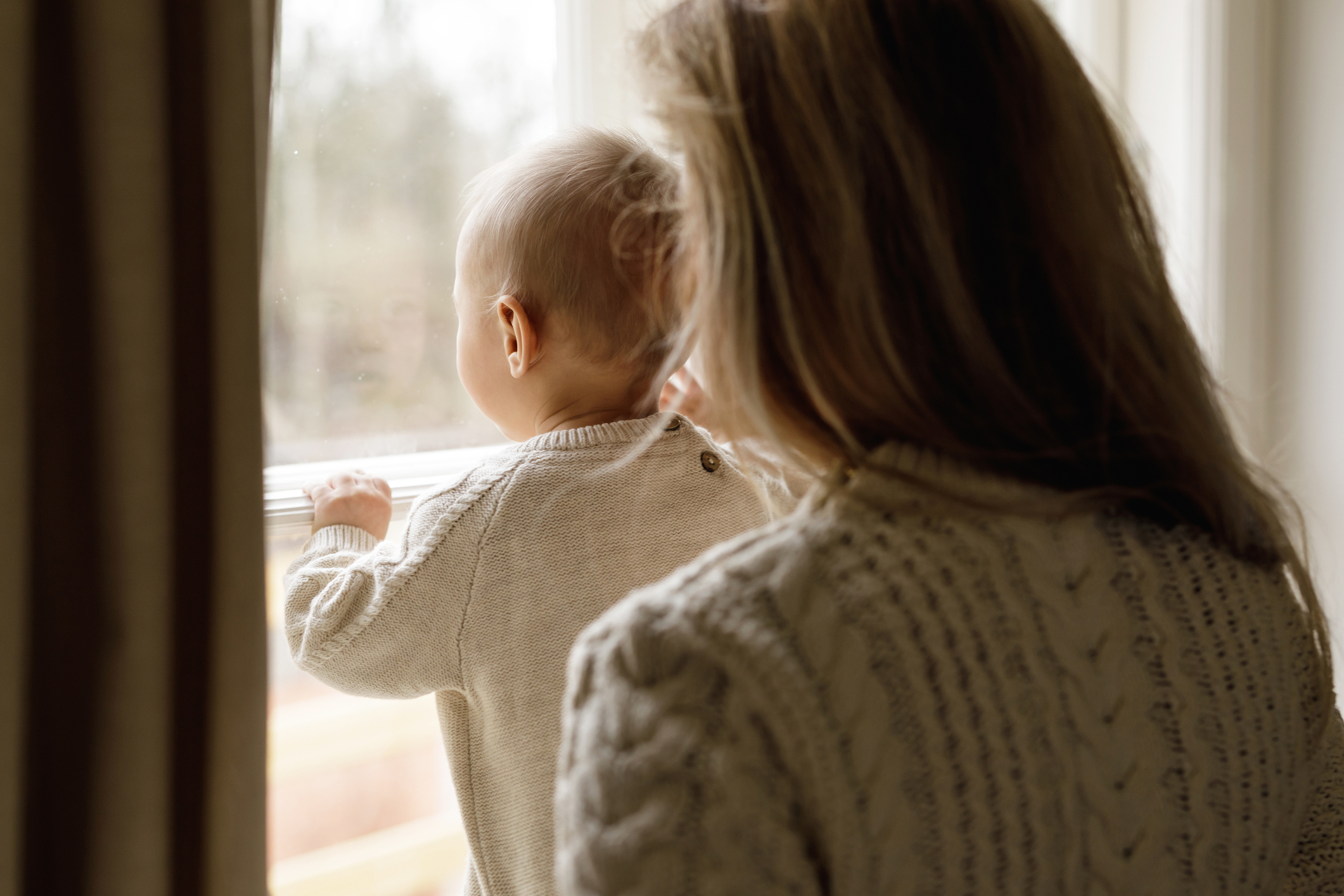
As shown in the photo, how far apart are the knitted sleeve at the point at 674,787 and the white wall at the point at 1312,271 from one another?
1.52 meters

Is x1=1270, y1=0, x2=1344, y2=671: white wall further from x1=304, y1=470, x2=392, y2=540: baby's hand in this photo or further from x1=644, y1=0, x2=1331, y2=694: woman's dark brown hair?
x1=304, y1=470, x2=392, y2=540: baby's hand

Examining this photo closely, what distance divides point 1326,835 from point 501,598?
0.70 m

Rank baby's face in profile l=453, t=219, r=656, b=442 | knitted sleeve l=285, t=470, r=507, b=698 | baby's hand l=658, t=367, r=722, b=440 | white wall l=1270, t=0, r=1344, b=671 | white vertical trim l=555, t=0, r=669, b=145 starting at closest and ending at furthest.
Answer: knitted sleeve l=285, t=470, r=507, b=698
baby's face in profile l=453, t=219, r=656, b=442
baby's hand l=658, t=367, r=722, b=440
white vertical trim l=555, t=0, r=669, b=145
white wall l=1270, t=0, r=1344, b=671

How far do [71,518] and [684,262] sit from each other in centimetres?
46

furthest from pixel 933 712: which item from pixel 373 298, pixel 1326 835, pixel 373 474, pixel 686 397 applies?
pixel 373 298

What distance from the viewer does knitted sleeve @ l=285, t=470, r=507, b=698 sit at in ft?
3.04

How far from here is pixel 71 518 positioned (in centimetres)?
70

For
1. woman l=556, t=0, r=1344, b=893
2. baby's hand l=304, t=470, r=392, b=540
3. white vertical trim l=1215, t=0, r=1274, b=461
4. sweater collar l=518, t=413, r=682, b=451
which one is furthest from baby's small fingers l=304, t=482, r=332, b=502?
white vertical trim l=1215, t=0, r=1274, b=461

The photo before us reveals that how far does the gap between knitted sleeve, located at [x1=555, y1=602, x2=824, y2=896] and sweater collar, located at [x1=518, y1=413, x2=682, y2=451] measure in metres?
0.49

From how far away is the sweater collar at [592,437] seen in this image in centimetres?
102

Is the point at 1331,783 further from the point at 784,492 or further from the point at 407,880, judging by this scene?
the point at 407,880

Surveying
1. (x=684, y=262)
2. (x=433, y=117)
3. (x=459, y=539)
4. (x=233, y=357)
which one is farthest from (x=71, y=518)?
(x=433, y=117)

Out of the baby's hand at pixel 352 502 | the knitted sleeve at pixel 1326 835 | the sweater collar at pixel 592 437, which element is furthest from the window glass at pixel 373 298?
the knitted sleeve at pixel 1326 835

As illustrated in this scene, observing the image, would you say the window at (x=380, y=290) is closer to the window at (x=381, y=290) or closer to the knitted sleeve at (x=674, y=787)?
the window at (x=381, y=290)
